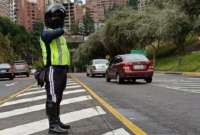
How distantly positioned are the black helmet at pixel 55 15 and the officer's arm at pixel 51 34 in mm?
125

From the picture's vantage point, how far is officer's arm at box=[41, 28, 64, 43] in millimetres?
8477

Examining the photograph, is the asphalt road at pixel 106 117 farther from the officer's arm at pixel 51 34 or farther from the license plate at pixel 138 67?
the license plate at pixel 138 67

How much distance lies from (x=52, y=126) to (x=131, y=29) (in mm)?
70058

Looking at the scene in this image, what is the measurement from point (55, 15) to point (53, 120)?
1.64 metres

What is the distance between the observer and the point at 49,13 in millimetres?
8531

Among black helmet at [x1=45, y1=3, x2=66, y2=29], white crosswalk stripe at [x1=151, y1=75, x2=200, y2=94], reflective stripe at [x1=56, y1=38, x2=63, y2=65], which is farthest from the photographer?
white crosswalk stripe at [x1=151, y1=75, x2=200, y2=94]

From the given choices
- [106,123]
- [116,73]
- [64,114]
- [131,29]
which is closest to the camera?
[106,123]

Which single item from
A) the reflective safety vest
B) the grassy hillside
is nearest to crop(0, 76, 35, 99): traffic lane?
the reflective safety vest

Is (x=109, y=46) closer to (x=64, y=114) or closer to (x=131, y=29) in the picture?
(x=131, y=29)

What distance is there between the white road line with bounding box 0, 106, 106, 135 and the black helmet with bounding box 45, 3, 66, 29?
70.7 inches

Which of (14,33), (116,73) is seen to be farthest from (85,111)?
(14,33)

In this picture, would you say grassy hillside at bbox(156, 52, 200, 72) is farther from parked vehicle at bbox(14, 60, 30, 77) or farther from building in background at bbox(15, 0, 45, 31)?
building in background at bbox(15, 0, 45, 31)

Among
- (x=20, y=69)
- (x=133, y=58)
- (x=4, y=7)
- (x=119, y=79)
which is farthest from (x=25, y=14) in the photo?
(x=133, y=58)

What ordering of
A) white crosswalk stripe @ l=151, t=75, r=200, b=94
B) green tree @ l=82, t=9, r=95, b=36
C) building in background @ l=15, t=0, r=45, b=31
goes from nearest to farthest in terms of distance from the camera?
white crosswalk stripe @ l=151, t=75, r=200, b=94 < building in background @ l=15, t=0, r=45, b=31 < green tree @ l=82, t=9, r=95, b=36
